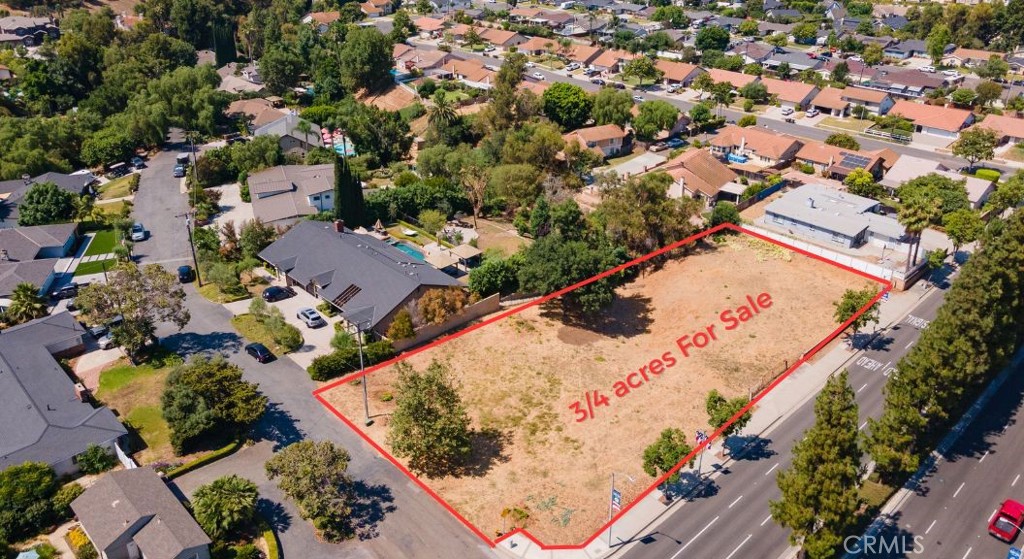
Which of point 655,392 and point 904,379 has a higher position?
point 904,379

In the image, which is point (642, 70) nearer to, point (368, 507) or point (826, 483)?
→ point (826, 483)

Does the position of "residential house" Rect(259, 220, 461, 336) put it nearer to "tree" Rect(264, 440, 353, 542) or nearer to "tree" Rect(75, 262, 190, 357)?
"tree" Rect(75, 262, 190, 357)

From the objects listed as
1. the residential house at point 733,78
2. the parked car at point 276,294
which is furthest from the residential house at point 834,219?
the residential house at point 733,78

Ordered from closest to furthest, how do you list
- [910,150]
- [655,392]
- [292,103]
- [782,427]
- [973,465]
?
[973,465] → [782,427] → [655,392] → [910,150] → [292,103]

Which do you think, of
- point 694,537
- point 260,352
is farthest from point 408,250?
point 694,537

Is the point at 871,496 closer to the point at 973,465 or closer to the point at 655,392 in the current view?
the point at 973,465

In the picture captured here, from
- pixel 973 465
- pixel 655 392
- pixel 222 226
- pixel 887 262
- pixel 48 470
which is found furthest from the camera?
pixel 222 226

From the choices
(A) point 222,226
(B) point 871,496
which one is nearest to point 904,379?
(B) point 871,496

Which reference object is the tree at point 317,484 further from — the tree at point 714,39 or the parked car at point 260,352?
the tree at point 714,39
